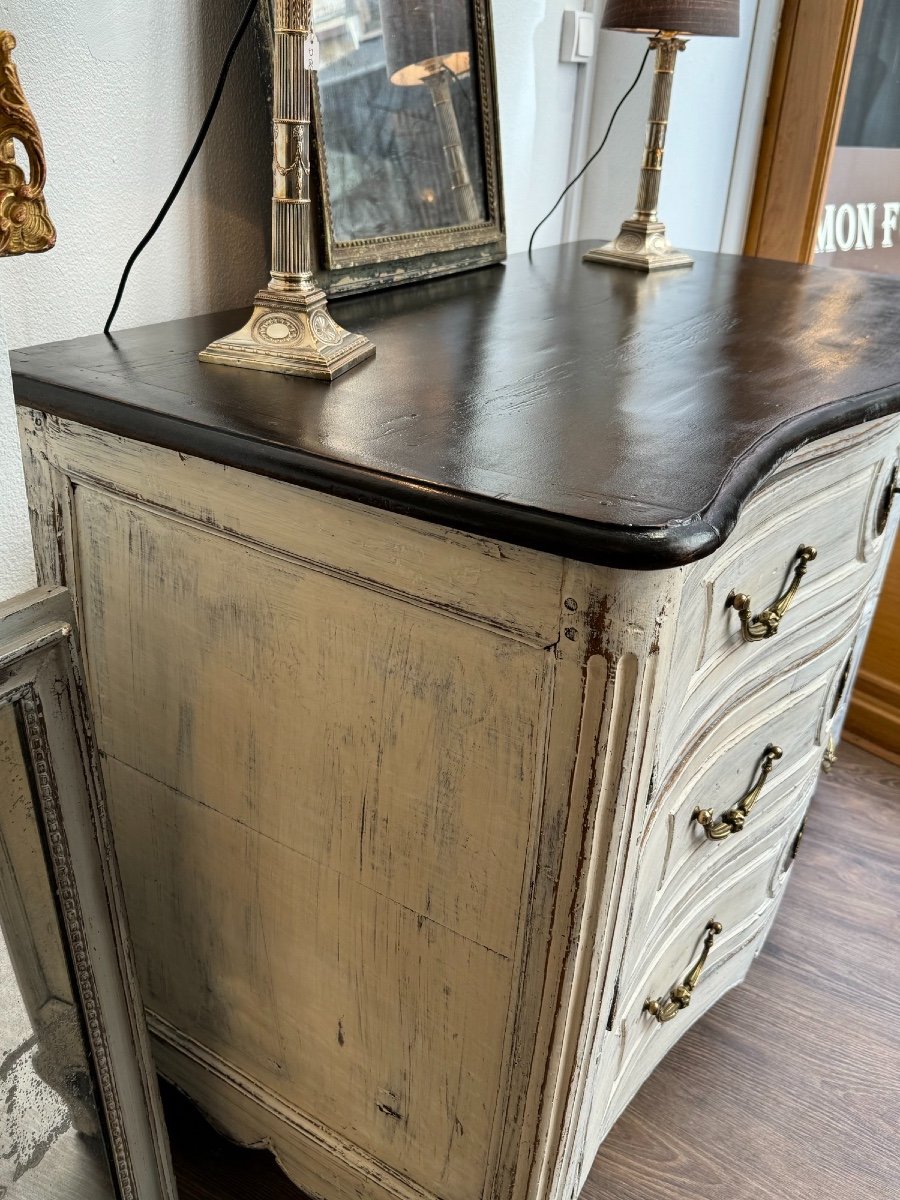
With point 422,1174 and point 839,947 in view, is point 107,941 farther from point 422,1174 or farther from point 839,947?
point 839,947

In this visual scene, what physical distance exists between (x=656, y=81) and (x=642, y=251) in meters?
0.24

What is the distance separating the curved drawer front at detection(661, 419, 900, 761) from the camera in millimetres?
874

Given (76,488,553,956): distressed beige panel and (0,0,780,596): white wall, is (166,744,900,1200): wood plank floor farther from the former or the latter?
(0,0,780,596): white wall

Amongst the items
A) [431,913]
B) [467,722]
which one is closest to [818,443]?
[467,722]

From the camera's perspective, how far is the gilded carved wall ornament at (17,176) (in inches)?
24.7

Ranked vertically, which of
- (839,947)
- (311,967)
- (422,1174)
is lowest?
(839,947)

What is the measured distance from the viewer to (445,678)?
793 millimetres

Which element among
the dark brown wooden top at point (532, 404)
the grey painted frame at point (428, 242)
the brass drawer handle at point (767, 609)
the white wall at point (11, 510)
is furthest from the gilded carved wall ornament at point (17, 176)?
the brass drawer handle at point (767, 609)

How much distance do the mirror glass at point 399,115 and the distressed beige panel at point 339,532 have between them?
0.45 meters

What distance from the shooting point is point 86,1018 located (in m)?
0.88

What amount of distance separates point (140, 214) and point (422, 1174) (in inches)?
40.4

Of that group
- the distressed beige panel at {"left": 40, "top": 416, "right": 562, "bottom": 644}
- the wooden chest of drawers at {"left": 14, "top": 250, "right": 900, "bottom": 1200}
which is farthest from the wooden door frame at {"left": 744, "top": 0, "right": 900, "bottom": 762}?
the distressed beige panel at {"left": 40, "top": 416, "right": 562, "bottom": 644}

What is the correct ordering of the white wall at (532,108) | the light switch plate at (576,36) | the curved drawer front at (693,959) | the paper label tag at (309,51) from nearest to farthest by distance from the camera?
the paper label tag at (309,51)
the curved drawer front at (693,959)
the white wall at (532,108)
the light switch plate at (576,36)

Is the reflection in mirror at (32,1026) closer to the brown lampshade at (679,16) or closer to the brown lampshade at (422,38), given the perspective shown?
the brown lampshade at (422,38)
